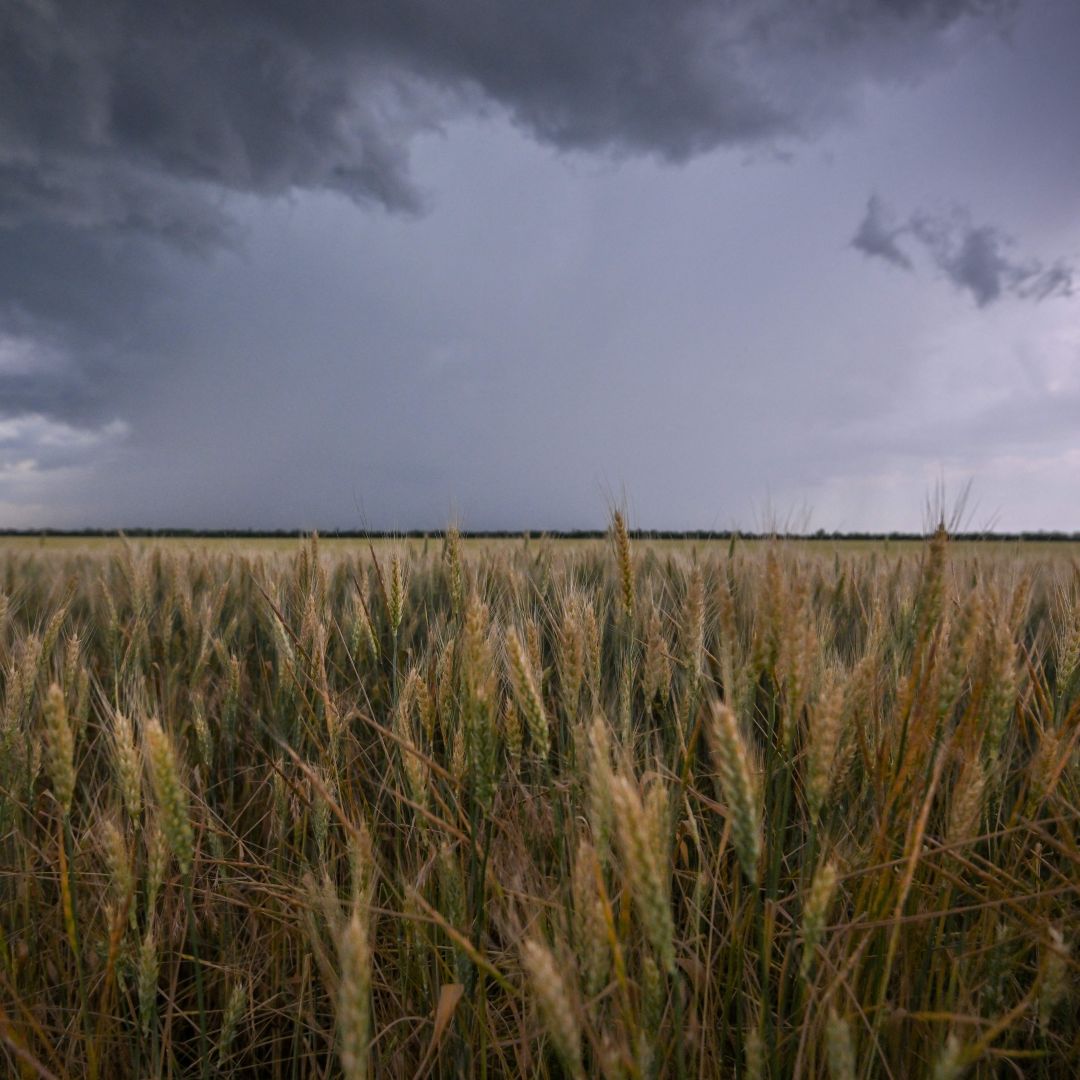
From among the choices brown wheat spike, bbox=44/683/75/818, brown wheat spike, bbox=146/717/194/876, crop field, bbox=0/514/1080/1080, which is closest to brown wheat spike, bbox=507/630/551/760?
crop field, bbox=0/514/1080/1080

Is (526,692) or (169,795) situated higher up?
(526,692)

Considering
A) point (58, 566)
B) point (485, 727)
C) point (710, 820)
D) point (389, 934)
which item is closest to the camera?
point (485, 727)

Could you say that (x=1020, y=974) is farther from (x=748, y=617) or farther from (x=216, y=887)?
(x=216, y=887)

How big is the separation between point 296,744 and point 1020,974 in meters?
1.84

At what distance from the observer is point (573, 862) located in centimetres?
139

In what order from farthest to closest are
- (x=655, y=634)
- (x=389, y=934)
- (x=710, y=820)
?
1. (x=710, y=820)
2. (x=389, y=934)
3. (x=655, y=634)

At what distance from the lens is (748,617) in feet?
8.41

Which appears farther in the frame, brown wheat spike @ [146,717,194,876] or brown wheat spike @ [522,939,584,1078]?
brown wheat spike @ [146,717,194,876]

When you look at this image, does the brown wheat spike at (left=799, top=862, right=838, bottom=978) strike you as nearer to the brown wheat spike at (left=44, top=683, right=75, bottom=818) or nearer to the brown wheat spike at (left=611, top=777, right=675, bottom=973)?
the brown wheat spike at (left=611, top=777, right=675, bottom=973)

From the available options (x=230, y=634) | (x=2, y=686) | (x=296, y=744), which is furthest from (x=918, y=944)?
(x=2, y=686)

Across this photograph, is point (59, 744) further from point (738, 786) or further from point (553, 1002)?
point (738, 786)

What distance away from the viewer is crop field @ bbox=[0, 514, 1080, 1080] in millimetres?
998

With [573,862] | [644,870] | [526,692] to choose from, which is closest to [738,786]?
[644,870]

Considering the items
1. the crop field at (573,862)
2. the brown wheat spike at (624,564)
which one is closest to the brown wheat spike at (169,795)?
the crop field at (573,862)
